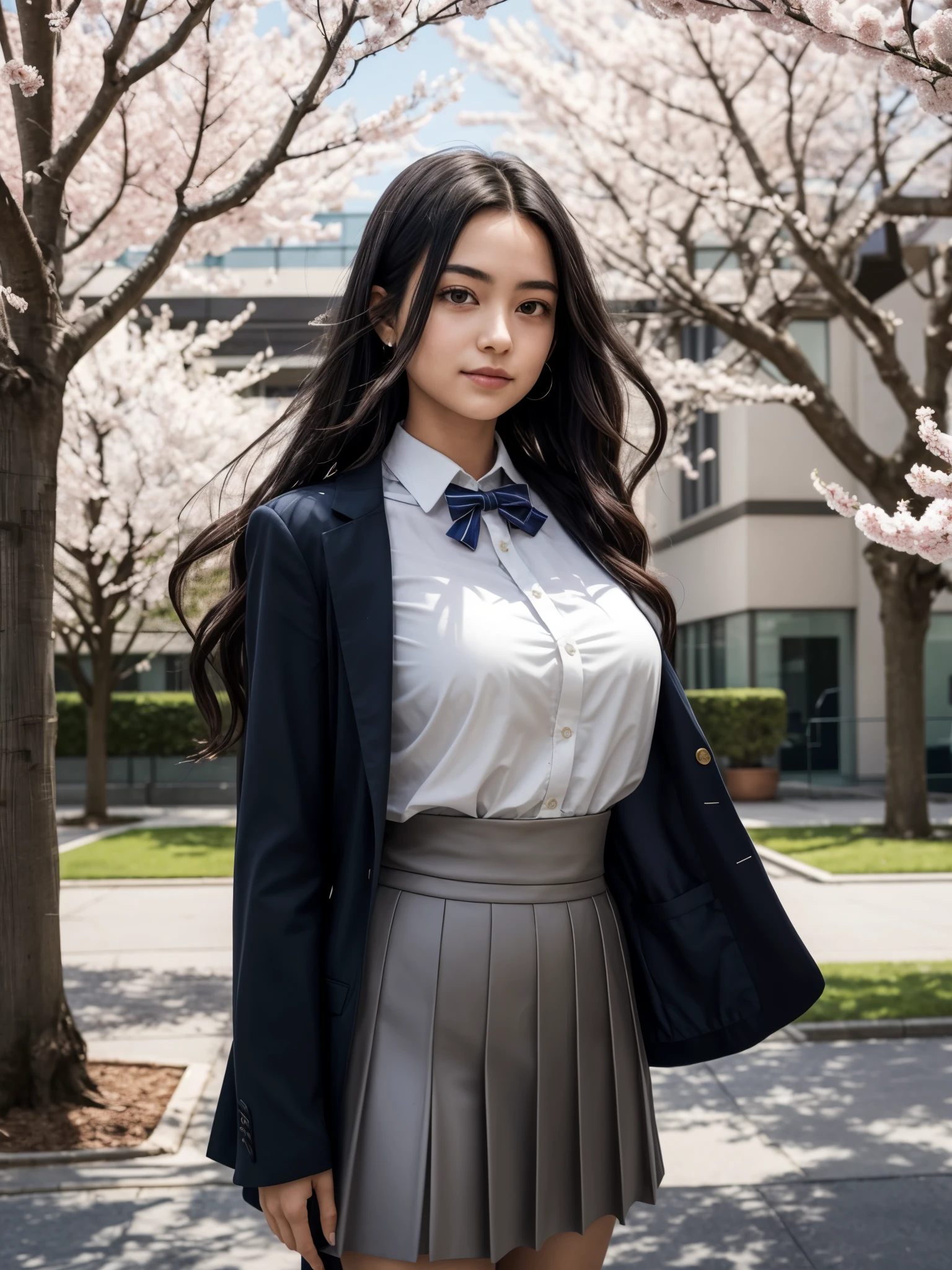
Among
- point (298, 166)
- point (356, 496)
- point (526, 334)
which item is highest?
point (298, 166)

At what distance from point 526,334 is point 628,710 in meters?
0.60

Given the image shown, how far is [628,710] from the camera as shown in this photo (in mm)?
1914

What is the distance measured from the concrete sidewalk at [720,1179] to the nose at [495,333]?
268 centimetres

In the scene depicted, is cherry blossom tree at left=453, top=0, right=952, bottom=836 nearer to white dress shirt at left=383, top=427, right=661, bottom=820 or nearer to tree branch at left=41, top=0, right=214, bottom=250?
tree branch at left=41, top=0, right=214, bottom=250

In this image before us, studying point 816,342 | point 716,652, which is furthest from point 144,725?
point 816,342

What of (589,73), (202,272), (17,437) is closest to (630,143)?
(589,73)

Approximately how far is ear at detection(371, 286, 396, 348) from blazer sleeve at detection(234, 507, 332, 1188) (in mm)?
425

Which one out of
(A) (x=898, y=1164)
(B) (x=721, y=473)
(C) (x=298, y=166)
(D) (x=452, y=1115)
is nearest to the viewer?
(D) (x=452, y=1115)

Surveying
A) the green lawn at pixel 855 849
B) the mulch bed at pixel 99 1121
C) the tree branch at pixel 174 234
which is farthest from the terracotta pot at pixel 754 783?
the tree branch at pixel 174 234

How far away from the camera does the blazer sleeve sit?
5.42 ft

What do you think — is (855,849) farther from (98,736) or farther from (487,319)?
(487,319)

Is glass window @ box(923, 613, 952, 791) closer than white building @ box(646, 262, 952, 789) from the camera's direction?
Yes

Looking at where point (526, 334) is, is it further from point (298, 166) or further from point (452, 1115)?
point (298, 166)

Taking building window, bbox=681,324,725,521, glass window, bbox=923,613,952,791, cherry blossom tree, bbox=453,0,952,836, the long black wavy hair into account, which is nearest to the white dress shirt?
the long black wavy hair
